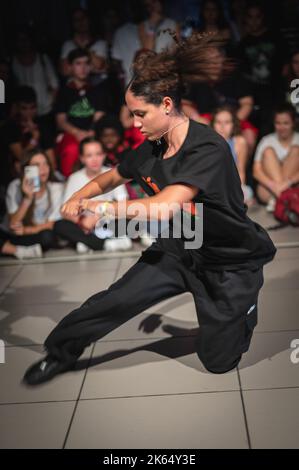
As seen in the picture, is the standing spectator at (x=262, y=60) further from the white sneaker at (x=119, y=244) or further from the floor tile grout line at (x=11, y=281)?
the floor tile grout line at (x=11, y=281)

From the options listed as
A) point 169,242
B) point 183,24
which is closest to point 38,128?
point 183,24

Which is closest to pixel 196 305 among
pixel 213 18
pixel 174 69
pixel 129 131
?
pixel 174 69

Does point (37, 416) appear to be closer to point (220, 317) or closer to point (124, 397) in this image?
point (124, 397)

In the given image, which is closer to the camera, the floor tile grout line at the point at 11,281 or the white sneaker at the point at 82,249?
the floor tile grout line at the point at 11,281

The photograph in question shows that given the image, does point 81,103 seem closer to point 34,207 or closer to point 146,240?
point 34,207

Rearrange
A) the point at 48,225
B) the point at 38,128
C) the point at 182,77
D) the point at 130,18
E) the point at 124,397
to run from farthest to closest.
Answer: the point at 130,18 < the point at 38,128 < the point at 48,225 < the point at 124,397 < the point at 182,77

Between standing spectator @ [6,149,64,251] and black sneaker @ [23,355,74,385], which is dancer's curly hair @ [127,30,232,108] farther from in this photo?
standing spectator @ [6,149,64,251]

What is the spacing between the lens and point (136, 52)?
4.72m

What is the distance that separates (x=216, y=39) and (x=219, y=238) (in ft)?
2.17

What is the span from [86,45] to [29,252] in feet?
6.23

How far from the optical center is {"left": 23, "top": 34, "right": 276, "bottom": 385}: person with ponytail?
73.7 inches

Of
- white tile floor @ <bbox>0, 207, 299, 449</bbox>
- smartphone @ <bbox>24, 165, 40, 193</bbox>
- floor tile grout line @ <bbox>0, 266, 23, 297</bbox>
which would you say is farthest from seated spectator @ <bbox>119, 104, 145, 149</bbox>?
white tile floor @ <bbox>0, 207, 299, 449</bbox>

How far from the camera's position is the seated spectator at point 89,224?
12.6 feet

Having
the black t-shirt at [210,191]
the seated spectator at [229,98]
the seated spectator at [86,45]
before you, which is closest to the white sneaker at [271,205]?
the seated spectator at [229,98]
